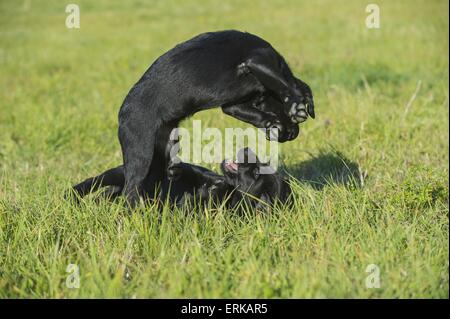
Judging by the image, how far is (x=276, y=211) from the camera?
3787 mm

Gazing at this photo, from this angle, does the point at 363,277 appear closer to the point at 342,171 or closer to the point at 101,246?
the point at 101,246

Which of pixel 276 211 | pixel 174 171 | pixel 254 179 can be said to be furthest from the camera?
pixel 254 179

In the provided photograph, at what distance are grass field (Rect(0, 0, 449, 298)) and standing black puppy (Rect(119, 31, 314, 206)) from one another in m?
0.38

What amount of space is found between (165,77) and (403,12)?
1195 cm

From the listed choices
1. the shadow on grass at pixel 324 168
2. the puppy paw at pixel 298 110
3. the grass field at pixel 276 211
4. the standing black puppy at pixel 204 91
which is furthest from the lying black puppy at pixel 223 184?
the puppy paw at pixel 298 110

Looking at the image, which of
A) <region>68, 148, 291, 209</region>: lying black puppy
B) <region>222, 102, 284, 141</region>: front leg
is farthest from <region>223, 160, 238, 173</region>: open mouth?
<region>222, 102, 284, 141</region>: front leg

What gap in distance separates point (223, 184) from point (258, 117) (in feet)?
3.04

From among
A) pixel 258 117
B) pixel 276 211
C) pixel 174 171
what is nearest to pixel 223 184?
pixel 174 171

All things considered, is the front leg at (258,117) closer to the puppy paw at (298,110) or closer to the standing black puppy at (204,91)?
the standing black puppy at (204,91)

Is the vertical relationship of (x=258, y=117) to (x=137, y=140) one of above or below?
above

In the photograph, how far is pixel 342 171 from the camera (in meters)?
4.82

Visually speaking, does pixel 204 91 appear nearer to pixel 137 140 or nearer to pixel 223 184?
pixel 137 140

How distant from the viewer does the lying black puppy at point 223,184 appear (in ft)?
13.9

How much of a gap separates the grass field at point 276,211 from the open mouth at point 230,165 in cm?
52
